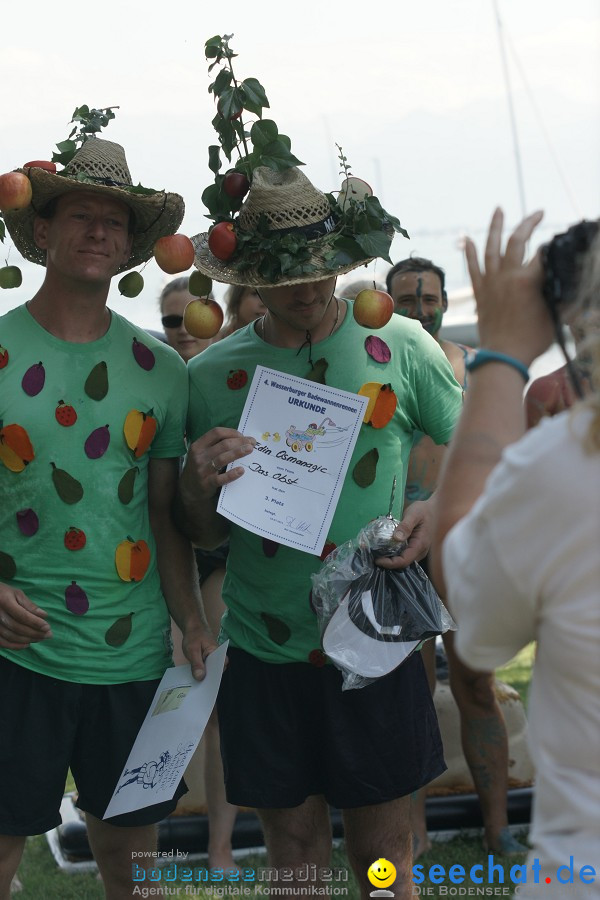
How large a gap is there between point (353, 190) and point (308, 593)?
3.81 ft

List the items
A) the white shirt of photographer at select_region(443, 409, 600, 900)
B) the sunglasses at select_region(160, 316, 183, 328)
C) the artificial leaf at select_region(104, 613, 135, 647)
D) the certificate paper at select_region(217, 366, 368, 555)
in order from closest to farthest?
the white shirt of photographer at select_region(443, 409, 600, 900) → the certificate paper at select_region(217, 366, 368, 555) → the artificial leaf at select_region(104, 613, 135, 647) → the sunglasses at select_region(160, 316, 183, 328)

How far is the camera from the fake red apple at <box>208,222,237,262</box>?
10.2ft

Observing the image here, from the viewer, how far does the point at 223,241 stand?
3.11 metres

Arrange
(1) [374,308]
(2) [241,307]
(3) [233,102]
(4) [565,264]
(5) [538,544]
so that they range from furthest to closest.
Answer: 1. (2) [241,307]
2. (3) [233,102]
3. (1) [374,308]
4. (4) [565,264]
5. (5) [538,544]

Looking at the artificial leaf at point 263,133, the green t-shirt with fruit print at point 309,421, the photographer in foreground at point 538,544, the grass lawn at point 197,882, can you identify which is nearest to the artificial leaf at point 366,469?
the green t-shirt with fruit print at point 309,421

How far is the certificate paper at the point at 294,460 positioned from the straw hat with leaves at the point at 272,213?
329 millimetres

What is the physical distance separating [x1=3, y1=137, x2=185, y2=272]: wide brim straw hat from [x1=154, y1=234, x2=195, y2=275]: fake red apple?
0.14 metres

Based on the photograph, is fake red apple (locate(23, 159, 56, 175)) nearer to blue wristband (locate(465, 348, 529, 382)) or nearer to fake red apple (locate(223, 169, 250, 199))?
fake red apple (locate(223, 169, 250, 199))

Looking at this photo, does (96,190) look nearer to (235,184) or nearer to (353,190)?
(235,184)

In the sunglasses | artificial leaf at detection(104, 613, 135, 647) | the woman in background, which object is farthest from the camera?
the sunglasses

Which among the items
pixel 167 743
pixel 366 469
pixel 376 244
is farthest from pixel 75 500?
pixel 376 244

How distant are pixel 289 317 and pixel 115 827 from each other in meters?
1.55

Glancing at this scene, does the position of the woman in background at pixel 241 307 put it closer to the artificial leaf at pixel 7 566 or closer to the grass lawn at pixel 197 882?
the artificial leaf at pixel 7 566

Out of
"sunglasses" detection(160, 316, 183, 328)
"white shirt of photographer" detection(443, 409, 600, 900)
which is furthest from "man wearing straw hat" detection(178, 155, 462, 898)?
"sunglasses" detection(160, 316, 183, 328)
